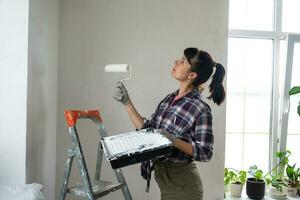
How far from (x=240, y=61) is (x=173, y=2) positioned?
3.04 ft

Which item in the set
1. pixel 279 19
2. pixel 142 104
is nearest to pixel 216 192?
pixel 142 104

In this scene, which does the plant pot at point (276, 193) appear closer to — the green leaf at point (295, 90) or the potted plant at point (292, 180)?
the potted plant at point (292, 180)

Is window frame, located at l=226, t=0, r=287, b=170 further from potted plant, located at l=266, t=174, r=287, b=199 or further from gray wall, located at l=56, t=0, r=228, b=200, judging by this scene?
gray wall, located at l=56, t=0, r=228, b=200

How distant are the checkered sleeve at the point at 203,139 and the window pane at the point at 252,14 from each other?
1.54m

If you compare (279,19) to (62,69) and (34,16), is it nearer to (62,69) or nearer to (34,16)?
(62,69)

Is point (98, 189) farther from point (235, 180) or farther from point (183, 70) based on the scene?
point (235, 180)

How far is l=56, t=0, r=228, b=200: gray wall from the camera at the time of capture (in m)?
2.16

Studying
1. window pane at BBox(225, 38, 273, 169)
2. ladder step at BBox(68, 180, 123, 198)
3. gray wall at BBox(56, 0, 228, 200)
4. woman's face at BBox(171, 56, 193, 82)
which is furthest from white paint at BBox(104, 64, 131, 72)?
window pane at BBox(225, 38, 273, 169)

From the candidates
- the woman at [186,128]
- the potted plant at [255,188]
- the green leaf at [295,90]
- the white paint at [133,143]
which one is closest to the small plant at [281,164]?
the potted plant at [255,188]

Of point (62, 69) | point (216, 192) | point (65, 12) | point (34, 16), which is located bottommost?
point (216, 192)

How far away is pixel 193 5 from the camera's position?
2322 millimetres

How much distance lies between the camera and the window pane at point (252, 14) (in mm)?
2781

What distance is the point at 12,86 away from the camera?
146cm

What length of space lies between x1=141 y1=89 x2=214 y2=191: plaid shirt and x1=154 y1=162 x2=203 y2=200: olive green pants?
0.13 feet
